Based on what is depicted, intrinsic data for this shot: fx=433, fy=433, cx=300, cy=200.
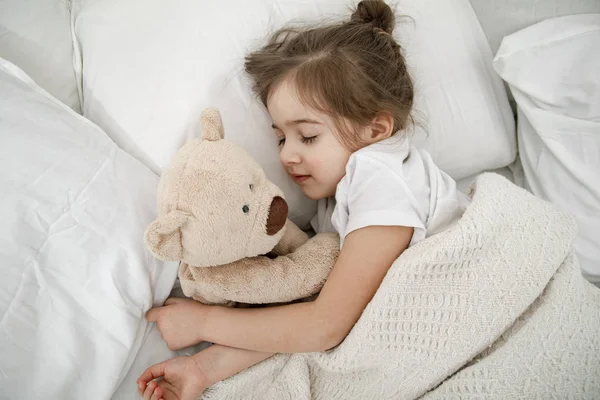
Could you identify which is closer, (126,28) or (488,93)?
(126,28)

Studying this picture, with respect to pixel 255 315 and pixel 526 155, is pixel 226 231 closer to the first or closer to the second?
pixel 255 315

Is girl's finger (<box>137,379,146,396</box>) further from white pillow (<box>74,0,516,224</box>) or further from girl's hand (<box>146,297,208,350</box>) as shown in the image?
white pillow (<box>74,0,516,224</box>)

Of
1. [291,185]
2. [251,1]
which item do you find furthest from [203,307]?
[251,1]

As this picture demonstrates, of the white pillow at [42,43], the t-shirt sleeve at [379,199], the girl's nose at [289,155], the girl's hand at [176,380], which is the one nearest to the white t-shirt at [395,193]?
the t-shirt sleeve at [379,199]

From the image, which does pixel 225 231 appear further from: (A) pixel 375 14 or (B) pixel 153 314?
(A) pixel 375 14

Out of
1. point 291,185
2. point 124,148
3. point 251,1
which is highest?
point 251,1

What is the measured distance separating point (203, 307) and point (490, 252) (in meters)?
0.53

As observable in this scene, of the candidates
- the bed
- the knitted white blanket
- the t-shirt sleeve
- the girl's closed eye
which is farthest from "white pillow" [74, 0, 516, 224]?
the knitted white blanket

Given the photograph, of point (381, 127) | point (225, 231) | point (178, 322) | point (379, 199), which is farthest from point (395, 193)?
point (178, 322)

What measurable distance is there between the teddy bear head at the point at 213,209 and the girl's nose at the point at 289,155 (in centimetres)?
16

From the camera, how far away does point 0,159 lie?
0.70m

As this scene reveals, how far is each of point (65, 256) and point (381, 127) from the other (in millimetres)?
→ 635

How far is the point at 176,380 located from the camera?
0.76 meters

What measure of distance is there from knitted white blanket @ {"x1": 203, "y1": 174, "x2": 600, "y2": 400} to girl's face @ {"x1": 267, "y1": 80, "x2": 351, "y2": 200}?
228 mm
